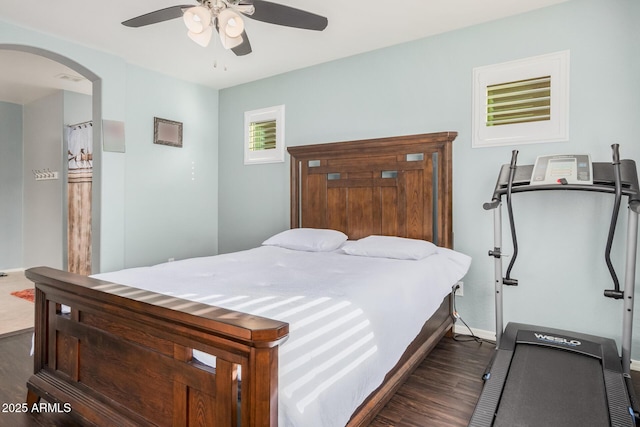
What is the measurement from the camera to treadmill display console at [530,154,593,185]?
2375mm

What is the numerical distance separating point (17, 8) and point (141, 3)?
1041mm

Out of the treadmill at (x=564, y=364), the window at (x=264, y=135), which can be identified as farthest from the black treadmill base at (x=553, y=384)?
the window at (x=264, y=135)

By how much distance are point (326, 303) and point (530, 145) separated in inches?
89.8

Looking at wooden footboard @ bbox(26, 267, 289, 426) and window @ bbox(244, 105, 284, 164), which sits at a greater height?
window @ bbox(244, 105, 284, 164)

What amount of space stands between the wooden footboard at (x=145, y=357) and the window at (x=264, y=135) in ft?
9.21

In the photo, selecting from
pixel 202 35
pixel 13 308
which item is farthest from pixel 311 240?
pixel 13 308

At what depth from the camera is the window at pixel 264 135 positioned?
14.4 feet

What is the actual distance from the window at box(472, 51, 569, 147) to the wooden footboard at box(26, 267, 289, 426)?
8.78 feet

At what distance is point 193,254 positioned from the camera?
4.79 m

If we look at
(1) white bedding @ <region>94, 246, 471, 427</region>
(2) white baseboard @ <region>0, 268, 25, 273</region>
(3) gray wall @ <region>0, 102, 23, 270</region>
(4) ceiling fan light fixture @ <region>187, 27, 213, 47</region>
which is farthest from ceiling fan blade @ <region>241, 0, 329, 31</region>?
(2) white baseboard @ <region>0, 268, 25, 273</region>

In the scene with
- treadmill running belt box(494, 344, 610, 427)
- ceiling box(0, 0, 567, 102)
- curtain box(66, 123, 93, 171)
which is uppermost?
ceiling box(0, 0, 567, 102)

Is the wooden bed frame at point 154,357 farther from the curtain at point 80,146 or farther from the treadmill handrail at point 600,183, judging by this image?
the curtain at point 80,146

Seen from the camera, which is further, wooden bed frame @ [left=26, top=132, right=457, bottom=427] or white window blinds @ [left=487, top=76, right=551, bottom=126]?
white window blinds @ [left=487, top=76, right=551, bottom=126]

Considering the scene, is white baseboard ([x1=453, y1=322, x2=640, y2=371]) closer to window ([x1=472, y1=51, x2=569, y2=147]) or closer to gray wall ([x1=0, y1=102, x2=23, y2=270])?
window ([x1=472, y1=51, x2=569, y2=147])
